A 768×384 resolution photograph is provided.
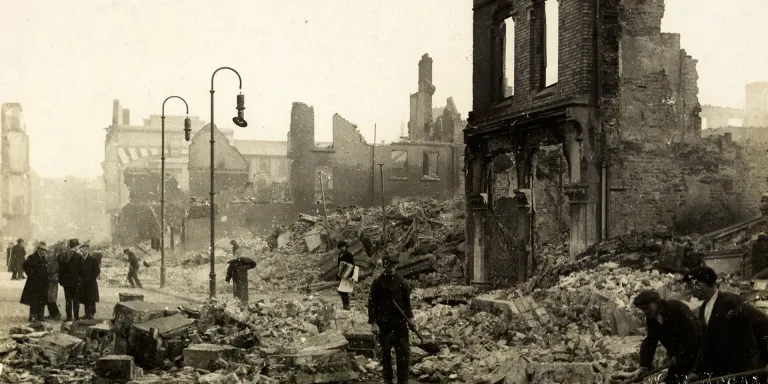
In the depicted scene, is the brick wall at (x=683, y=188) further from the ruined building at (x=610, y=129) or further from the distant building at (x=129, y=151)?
the distant building at (x=129, y=151)

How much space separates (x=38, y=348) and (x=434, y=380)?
6.28 meters

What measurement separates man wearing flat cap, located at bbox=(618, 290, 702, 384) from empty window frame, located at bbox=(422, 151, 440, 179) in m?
39.6

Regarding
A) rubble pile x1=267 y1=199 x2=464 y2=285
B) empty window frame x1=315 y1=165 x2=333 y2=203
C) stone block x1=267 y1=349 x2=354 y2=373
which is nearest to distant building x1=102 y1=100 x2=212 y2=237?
empty window frame x1=315 y1=165 x2=333 y2=203

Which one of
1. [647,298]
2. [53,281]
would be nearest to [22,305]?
[53,281]

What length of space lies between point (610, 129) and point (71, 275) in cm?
1279

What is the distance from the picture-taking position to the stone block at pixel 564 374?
864cm

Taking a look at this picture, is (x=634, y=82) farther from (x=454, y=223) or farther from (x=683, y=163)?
(x=454, y=223)

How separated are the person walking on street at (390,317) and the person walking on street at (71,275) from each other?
9.22 m

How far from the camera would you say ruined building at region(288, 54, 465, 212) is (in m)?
44.0

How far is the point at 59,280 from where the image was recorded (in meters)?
15.6

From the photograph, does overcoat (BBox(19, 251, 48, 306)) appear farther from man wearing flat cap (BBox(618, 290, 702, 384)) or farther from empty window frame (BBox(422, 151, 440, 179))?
empty window frame (BBox(422, 151, 440, 179))

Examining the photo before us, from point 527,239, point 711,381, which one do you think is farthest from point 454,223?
point 711,381

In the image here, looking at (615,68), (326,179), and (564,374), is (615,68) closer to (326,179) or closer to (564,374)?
(564,374)

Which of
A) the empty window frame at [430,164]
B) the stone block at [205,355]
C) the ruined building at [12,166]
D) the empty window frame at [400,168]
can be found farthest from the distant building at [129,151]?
the stone block at [205,355]
